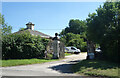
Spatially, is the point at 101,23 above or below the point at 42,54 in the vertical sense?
above

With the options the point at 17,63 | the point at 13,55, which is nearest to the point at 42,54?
the point at 13,55

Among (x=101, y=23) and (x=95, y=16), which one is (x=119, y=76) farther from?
(x=95, y=16)

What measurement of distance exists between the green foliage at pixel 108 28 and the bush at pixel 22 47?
24.7ft

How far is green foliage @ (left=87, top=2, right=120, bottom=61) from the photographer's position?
12.2 m

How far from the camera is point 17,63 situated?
1348 cm

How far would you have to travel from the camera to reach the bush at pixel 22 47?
52.6ft

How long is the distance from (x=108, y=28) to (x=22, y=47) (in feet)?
35.2

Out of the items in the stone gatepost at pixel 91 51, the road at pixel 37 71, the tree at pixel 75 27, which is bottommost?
the road at pixel 37 71

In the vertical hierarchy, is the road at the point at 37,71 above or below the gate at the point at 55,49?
below

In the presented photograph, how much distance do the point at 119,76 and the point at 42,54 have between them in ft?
40.6

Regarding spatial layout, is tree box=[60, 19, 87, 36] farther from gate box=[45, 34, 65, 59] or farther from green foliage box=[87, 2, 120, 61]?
green foliage box=[87, 2, 120, 61]

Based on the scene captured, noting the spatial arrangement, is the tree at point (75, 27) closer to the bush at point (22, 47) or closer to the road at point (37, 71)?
the bush at point (22, 47)

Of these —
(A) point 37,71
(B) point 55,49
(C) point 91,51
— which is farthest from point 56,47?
(A) point 37,71

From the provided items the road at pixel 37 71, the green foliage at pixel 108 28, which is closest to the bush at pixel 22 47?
the road at pixel 37 71
